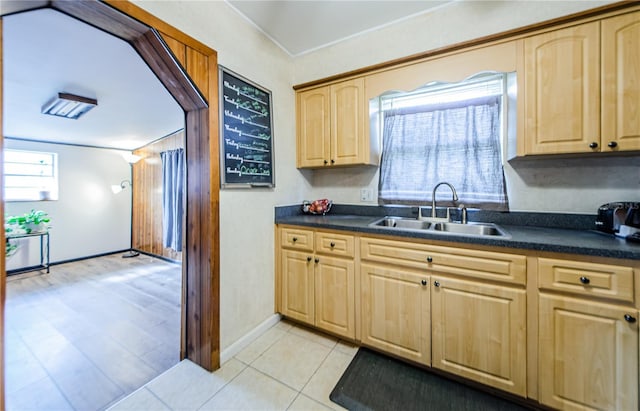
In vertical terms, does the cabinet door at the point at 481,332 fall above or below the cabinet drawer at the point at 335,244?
below

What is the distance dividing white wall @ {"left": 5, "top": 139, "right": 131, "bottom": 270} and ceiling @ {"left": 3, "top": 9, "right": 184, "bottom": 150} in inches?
21.5

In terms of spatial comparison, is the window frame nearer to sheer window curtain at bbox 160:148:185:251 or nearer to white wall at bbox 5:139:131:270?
sheer window curtain at bbox 160:148:185:251

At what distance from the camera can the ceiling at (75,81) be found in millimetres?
1594

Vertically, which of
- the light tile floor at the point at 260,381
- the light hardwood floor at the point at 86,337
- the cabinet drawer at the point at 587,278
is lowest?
the light hardwood floor at the point at 86,337

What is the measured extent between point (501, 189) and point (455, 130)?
0.58m

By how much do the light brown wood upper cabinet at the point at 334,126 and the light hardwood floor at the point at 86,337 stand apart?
2063 mm

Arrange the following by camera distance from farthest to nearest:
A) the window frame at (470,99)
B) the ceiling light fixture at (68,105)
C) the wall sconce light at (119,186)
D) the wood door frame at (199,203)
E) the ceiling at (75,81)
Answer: the wall sconce light at (119,186), the ceiling light fixture at (68,105), the window frame at (470,99), the ceiling at (75,81), the wood door frame at (199,203)

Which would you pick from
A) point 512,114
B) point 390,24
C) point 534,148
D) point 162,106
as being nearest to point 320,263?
point 534,148

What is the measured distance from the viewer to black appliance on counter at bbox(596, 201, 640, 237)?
1.23 m

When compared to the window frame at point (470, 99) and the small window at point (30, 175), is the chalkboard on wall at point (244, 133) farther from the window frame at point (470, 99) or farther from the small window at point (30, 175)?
the small window at point (30, 175)

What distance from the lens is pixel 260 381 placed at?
1.50 meters

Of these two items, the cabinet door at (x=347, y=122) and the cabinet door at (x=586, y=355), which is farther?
the cabinet door at (x=347, y=122)

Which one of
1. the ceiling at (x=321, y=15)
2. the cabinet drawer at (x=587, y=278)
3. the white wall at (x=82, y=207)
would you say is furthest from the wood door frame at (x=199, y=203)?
the white wall at (x=82, y=207)

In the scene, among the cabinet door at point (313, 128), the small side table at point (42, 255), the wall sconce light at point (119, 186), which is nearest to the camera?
the cabinet door at point (313, 128)
